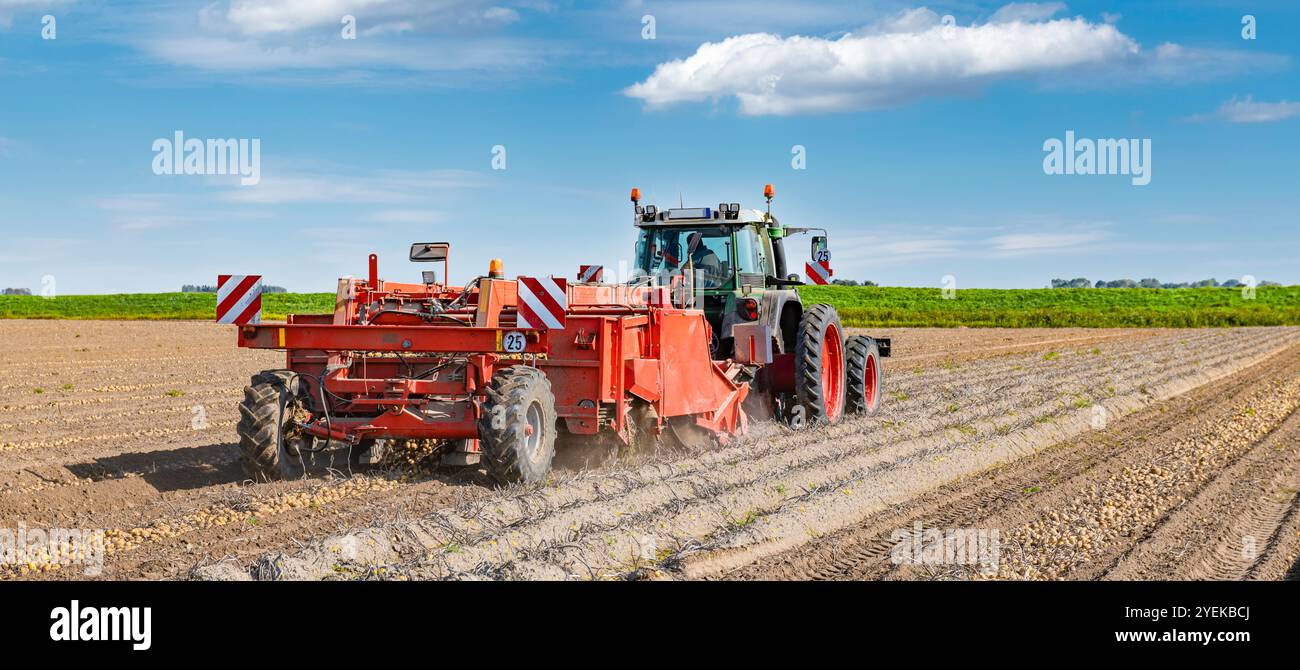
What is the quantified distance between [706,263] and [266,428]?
4.51 metres

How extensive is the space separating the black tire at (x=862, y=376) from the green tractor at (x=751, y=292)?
0.49m

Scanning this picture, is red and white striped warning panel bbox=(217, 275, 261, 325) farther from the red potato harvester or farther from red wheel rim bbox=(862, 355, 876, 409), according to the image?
red wheel rim bbox=(862, 355, 876, 409)

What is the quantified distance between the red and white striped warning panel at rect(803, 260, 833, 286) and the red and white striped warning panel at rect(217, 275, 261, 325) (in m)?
5.23

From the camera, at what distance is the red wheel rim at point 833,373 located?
38.6 ft

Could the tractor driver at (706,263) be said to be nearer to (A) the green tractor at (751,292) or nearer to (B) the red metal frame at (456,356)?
(A) the green tractor at (751,292)

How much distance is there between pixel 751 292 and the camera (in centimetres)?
1088

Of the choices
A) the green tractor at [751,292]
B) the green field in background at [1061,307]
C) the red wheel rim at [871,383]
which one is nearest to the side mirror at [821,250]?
the green tractor at [751,292]

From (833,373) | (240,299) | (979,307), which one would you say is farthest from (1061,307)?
(240,299)

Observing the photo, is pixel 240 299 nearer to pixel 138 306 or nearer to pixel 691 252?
pixel 691 252

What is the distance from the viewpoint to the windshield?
35.5 feet

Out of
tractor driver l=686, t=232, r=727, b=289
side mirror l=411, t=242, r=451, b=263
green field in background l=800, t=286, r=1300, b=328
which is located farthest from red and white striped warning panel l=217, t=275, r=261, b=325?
green field in background l=800, t=286, r=1300, b=328
